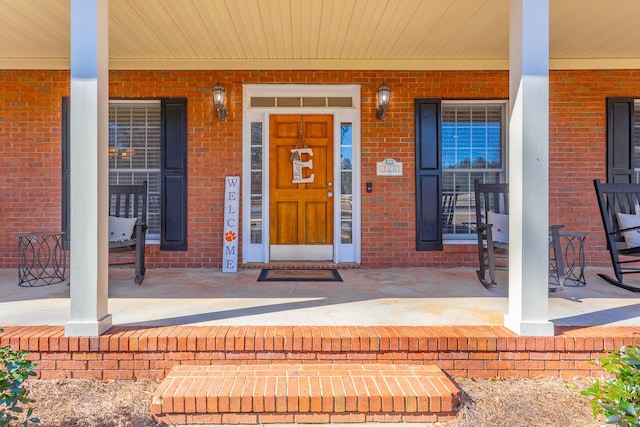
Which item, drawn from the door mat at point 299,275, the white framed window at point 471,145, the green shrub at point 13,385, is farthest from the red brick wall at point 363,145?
the green shrub at point 13,385

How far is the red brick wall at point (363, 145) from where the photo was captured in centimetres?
464

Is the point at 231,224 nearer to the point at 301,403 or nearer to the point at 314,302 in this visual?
the point at 314,302

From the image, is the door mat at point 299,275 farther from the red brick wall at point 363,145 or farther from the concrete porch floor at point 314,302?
the red brick wall at point 363,145

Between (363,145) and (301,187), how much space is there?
2.96ft

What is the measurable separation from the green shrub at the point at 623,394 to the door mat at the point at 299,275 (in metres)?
2.56

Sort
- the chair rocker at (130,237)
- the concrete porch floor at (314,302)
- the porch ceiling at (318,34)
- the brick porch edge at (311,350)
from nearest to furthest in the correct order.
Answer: the brick porch edge at (311,350)
the concrete porch floor at (314,302)
the porch ceiling at (318,34)
the chair rocker at (130,237)

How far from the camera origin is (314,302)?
308cm

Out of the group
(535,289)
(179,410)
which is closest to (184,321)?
(179,410)

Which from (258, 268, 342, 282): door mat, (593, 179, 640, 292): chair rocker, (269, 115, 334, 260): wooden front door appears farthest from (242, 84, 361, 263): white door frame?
(593, 179, 640, 292): chair rocker

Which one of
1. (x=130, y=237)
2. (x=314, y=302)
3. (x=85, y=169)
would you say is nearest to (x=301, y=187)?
(x=130, y=237)

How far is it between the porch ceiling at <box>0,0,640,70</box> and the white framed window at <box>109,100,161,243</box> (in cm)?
51

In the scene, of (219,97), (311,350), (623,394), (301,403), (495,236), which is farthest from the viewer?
(219,97)

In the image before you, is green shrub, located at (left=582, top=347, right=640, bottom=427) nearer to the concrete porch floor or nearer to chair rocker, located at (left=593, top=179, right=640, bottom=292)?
the concrete porch floor

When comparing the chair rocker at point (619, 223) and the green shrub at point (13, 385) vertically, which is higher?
the chair rocker at point (619, 223)
